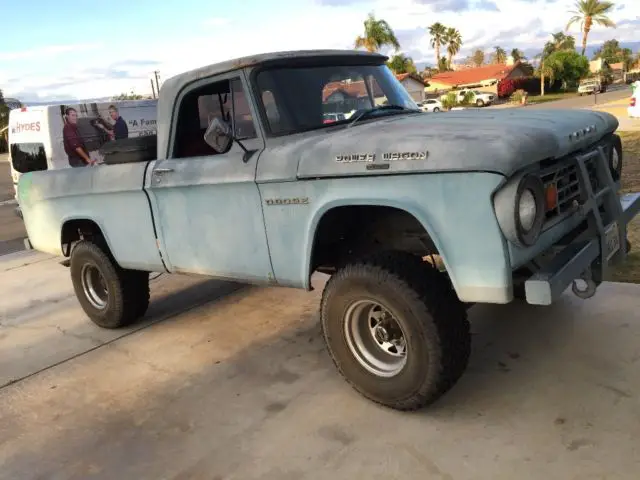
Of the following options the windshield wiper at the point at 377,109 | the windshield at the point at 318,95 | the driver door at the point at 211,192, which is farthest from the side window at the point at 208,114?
the windshield wiper at the point at 377,109

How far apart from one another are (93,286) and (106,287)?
1.31 feet

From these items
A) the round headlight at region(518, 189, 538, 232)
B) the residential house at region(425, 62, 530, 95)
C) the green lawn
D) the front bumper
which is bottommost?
the green lawn

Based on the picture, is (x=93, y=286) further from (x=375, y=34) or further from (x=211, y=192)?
(x=375, y=34)

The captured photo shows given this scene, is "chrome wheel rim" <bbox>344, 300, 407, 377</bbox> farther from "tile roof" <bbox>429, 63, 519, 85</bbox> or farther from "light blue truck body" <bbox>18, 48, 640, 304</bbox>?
"tile roof" <bbox>429, 63, 519, 85</bbox>

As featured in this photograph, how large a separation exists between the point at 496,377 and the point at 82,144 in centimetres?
813

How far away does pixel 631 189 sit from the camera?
795cm

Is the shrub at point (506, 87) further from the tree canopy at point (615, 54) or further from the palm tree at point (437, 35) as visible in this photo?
the tree canopy at point (615, 54)

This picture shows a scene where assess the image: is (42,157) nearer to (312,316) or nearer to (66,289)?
(66,289)

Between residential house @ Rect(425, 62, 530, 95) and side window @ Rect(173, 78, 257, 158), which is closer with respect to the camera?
side window @ Rect(173, 78, 257, 158)

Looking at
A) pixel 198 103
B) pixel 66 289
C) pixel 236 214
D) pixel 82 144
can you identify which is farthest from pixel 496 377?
pixel 82 144

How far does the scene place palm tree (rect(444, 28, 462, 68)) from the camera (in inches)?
3652

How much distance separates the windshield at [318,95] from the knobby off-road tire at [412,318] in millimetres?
1040

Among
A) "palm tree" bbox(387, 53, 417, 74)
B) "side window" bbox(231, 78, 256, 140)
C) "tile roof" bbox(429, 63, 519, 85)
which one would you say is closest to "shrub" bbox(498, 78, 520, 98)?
"tile roof" bbox(429, 63, 519, 85)

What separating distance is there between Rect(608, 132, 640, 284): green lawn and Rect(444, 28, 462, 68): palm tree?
83.5m
